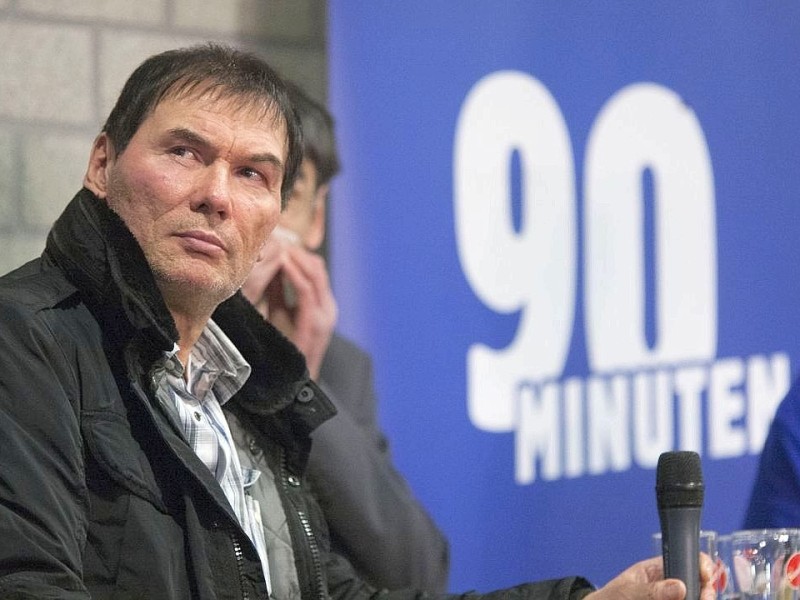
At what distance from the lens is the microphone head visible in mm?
1816

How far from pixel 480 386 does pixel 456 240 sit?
1.00 feet

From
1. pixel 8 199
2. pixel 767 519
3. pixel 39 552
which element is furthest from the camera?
pixel 8 199

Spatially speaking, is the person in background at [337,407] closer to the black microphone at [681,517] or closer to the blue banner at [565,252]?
the blue banner at [565,252]

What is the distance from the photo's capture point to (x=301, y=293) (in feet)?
10.5

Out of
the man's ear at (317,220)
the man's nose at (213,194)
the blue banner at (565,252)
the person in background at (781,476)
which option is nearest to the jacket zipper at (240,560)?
the man's nose at (213,194)

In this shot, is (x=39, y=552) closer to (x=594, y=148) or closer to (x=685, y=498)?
(x=685, y=498)

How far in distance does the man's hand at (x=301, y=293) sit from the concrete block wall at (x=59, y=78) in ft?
1.47

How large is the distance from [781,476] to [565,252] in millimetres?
848

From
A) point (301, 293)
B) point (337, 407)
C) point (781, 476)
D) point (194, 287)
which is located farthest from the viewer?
point (301, 293)

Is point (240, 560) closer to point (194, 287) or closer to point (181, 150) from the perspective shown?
point (194, 287)

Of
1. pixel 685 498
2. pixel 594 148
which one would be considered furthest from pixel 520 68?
pixel 685 498

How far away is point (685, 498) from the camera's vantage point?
1.82m

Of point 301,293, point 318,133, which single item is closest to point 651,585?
point 301,293

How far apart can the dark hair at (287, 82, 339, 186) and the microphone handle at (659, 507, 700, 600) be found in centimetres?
159
